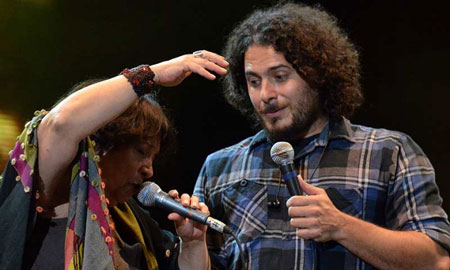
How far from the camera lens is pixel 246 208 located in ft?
6.73

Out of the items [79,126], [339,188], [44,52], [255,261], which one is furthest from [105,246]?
[44,52]

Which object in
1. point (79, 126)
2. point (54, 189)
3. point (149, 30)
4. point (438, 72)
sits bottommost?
point (54, 189)

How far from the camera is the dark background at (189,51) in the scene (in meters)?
2.54

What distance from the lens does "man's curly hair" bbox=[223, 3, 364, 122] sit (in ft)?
7.07

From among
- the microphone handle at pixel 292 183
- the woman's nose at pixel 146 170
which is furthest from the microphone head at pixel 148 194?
the microphone handle at pixel 292 183

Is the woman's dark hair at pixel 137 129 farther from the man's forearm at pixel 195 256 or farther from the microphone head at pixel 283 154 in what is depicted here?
the microphone head at pixel 283 154

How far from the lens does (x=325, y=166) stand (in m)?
2.00

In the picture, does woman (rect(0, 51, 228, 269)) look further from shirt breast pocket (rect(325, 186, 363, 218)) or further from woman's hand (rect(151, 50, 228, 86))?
shirt breast pocket (rect(325, 186, 363, 218))

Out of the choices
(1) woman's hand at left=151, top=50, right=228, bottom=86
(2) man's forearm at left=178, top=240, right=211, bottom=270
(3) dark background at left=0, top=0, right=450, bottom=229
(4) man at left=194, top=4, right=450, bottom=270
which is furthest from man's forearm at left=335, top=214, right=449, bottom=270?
(3) dark background at left=0, top=0, right=450, bottom=229

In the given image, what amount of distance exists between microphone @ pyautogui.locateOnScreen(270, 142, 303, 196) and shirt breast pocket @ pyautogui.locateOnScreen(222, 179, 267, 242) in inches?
15.6

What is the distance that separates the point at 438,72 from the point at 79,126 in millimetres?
1915

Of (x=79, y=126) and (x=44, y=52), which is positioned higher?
(x=44, y=52)

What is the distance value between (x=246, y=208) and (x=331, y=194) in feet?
1.00

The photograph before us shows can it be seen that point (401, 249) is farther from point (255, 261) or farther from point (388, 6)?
point (388, 6)
